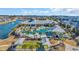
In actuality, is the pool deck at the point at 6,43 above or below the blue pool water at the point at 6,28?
below

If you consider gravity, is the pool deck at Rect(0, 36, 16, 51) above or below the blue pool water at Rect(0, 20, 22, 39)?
below
